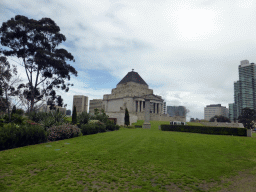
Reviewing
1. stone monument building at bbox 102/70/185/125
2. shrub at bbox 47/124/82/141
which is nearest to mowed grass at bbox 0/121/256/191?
shrub at bbox 47/124/82/141

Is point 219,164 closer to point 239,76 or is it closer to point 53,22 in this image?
point 53,22

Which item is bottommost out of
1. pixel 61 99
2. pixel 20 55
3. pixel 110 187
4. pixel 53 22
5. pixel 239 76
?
pixel 110 187

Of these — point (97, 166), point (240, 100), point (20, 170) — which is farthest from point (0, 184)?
point (240, 100)

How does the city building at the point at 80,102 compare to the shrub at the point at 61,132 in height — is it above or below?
above

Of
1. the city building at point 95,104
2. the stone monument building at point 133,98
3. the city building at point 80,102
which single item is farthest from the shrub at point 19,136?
the city building at point 80,102

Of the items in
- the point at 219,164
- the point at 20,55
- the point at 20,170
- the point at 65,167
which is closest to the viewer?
the point at 20,170

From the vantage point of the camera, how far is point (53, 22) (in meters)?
36.8

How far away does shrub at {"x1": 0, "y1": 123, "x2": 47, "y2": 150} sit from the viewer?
1137 cm

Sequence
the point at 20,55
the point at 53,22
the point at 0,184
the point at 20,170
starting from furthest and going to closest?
1. the point at 53,22
2. the point at 20,55
3. the point at 20,170
4. the point at 0,184

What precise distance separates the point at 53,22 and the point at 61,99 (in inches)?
690

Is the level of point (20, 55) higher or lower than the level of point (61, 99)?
higher

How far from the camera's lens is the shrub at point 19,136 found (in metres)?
11.4

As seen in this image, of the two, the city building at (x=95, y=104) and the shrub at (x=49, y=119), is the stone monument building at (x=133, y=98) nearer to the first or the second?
the shrub at (x=49, y=119)

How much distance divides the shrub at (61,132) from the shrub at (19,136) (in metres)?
1.25
